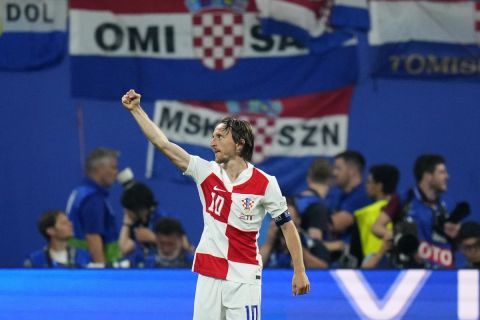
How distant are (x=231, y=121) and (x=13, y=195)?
17.1 ft

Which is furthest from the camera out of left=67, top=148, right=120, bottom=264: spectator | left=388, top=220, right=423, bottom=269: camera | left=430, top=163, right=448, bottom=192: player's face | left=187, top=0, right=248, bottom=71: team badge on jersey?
left=187, top=0, right=248, bottom=71: team badge on jersey

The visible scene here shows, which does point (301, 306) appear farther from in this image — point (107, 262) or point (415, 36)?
point (415, 36)

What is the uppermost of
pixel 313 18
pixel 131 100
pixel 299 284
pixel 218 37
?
pixel 313 18

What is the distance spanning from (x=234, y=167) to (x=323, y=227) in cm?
236

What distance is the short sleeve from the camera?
9703 millimetres

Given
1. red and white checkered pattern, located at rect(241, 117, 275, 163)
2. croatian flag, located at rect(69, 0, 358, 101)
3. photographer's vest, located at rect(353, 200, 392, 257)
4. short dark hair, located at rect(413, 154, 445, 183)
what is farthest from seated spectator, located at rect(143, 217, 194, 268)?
croatian flag, located at rect(69, 0, 358, 101)

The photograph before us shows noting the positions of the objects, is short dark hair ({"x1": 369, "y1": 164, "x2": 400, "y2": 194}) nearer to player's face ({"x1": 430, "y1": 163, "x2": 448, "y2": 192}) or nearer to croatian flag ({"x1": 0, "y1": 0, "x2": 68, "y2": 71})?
player's face ({"x1": 430, "y1": 163, "x2": 448, "y2": 192})

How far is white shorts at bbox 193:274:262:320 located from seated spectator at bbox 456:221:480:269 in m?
2.51

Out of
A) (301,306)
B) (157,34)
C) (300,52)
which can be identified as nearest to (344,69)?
(300,52)

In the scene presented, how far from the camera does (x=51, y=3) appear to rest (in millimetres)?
11234

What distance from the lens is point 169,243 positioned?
9.55 meters

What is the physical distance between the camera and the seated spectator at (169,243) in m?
9.49

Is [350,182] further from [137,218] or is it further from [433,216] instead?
[137,218]

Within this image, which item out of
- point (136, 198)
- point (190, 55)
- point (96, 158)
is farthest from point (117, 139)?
point (136, 198)
